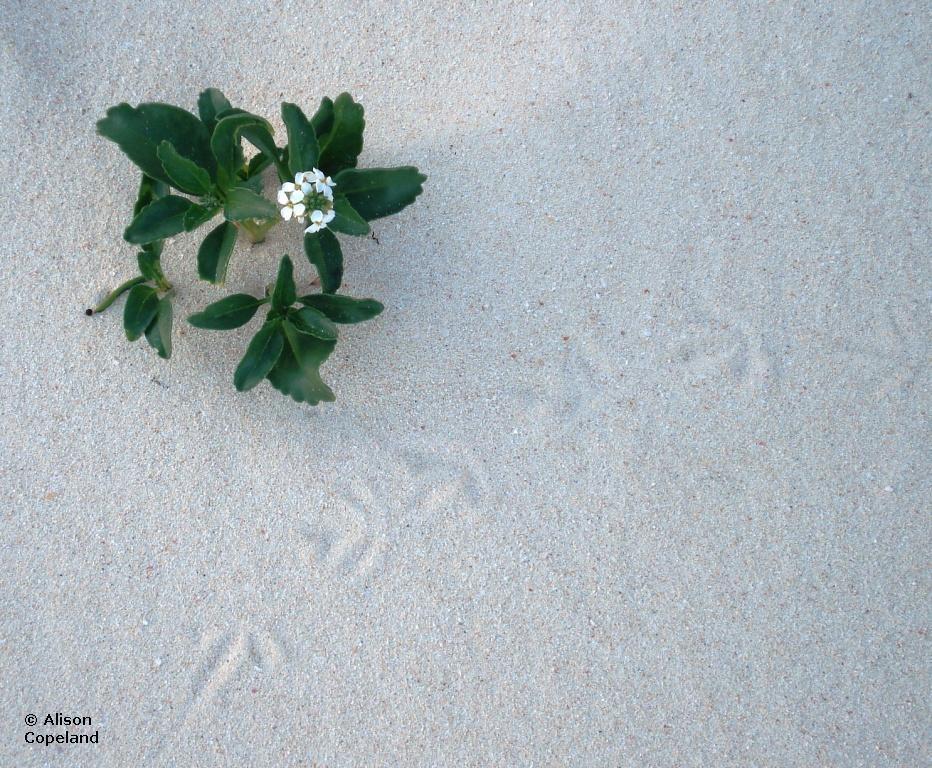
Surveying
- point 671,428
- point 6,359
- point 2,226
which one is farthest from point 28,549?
point 671,428

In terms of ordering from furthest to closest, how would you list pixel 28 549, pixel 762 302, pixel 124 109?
pixel 762 302, pixel 28 549, pixel 124 109

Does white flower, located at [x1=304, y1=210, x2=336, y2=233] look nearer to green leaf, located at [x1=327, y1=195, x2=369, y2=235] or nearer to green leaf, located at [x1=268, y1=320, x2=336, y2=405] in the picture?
green leaf, located at [x1=327, y1=195, x2=369, y2=235]

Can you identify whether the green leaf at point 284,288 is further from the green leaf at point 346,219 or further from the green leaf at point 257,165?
the green leaf at point 257,165

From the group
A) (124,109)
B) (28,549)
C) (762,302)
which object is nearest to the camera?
(124,109)

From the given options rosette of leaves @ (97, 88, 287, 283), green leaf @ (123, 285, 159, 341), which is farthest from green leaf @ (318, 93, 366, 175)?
green leaf @ (123, 285, 159, 341)

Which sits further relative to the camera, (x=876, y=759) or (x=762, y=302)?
(x=762, y=302)

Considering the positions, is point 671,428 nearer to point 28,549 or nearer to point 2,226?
point 28,549

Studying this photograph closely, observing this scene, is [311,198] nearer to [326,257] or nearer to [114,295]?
[326,257]

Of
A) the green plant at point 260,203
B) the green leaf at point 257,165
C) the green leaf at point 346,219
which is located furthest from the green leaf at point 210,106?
the green leaf at point 346,219
